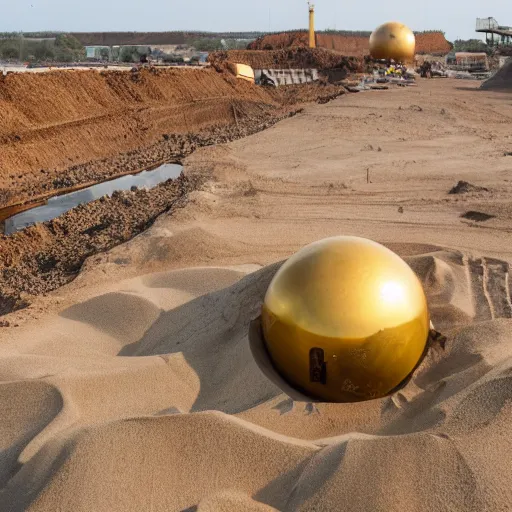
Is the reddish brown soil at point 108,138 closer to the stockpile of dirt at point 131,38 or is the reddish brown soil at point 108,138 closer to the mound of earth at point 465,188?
the mound of earth at point 465,188

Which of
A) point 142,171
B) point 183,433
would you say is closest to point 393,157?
point 142,171

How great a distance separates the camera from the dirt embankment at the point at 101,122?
1497cm

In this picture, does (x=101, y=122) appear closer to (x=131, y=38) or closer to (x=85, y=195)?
(x=85, y=195)

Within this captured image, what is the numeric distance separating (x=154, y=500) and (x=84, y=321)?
3.86m

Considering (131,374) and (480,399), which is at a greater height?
(480,399)

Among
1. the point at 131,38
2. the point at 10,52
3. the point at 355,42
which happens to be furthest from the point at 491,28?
the point at 131,38

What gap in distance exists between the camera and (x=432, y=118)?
1955cm

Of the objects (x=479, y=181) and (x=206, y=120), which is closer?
(x=479, y=181)

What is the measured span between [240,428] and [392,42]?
3548cm

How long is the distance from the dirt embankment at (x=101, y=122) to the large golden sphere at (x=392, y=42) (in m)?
14.2

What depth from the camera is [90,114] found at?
1853 centimetres

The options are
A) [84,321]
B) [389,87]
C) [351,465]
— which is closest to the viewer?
[351,465]

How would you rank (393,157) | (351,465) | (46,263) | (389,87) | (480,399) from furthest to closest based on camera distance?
1. (389,87)
2. (393,157)
3. (46,263)
4. (480,399)
5. (351,465)

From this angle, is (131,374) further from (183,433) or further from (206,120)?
(206,120)
